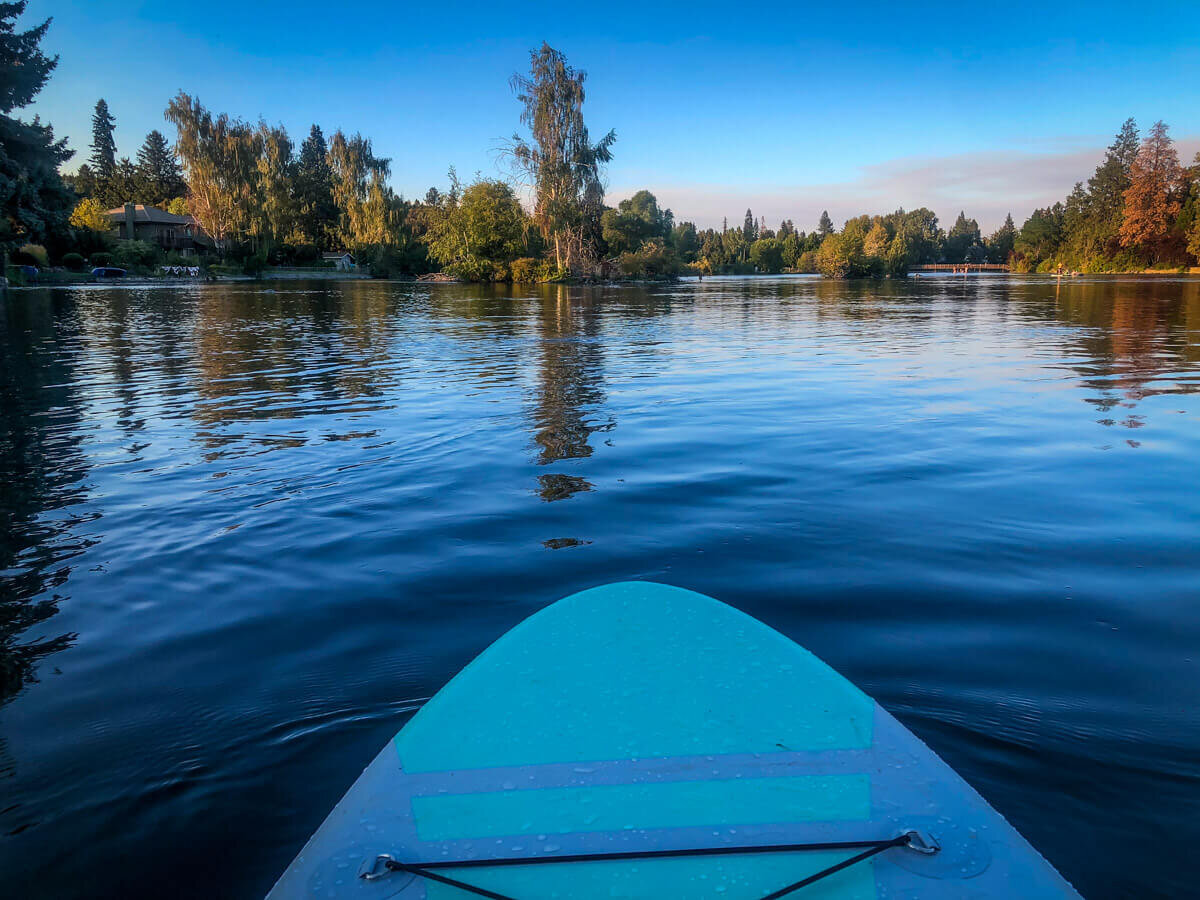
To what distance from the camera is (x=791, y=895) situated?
141 cm

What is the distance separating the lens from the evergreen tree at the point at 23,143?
3058 centimetres

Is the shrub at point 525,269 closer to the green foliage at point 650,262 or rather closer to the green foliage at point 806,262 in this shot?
the green foliage at point 650,262

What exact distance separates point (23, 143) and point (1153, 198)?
9794cm

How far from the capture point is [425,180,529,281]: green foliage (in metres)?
53.8

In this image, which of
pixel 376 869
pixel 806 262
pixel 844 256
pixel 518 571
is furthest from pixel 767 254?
pixel 376 869

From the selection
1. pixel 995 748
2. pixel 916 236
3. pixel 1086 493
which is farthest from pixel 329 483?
pixel 916 236

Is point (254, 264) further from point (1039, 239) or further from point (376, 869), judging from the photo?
point (1039, 239)

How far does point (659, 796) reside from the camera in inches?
65.4

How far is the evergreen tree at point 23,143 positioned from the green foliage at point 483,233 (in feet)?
83.3

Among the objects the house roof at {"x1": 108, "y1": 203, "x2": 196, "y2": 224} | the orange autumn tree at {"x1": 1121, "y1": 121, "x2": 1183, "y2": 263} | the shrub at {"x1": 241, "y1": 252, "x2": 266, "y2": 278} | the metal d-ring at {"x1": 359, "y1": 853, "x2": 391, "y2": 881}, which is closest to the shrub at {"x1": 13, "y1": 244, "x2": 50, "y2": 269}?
the shrub at {"x1": 241, "y1": 252, "x2": 266, "y2": 278}

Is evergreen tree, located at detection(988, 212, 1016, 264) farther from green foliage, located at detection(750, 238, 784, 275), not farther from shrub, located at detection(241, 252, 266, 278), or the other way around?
shrub, located at detection(241, 252, 266, 278)

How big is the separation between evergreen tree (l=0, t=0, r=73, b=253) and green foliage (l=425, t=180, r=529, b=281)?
1000 inches

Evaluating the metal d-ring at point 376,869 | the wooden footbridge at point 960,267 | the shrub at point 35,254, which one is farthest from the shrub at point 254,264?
the wooden footbridge at point 960,267

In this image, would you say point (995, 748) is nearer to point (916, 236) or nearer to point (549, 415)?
point (549, 415)
